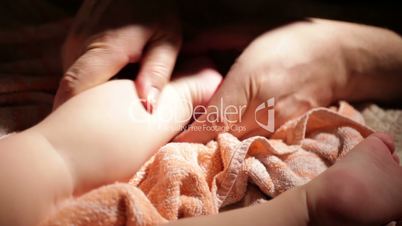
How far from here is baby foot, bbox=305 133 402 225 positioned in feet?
1.95

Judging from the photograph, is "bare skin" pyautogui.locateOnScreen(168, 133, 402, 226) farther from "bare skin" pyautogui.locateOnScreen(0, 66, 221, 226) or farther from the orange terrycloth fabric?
"bare skin" pyautogui.locateOnScreen(0, 66, 221, 226)

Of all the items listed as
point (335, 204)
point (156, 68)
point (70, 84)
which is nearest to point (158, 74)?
point (156, 68)

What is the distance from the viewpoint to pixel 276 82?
0.81m

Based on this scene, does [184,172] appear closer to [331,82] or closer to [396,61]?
[331,82]

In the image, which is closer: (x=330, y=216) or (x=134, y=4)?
(x=330, y=216)

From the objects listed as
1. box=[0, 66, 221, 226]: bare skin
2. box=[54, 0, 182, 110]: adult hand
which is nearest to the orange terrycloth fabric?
box=[0, 66, 221, 226]: bare skin

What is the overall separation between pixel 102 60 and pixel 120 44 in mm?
44

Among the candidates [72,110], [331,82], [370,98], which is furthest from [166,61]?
[370,98]

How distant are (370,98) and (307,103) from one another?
19cm

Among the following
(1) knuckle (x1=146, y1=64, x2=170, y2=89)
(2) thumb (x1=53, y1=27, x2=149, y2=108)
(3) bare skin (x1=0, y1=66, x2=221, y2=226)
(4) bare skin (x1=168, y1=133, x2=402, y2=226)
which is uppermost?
(2) thumb (x1=53, y1=27, x2=149, y2=108)

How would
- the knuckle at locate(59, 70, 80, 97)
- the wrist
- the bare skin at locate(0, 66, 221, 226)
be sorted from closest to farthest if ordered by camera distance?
1. the bare skin at locate(0, 66, 221, 226)
2. the knuckle at locate(59, 70, 80, 97)
3. the wrist

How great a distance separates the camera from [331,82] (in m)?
0.87

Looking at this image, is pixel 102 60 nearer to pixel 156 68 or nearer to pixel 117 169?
pixel 156 68

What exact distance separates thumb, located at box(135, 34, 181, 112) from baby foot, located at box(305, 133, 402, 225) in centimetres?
30
